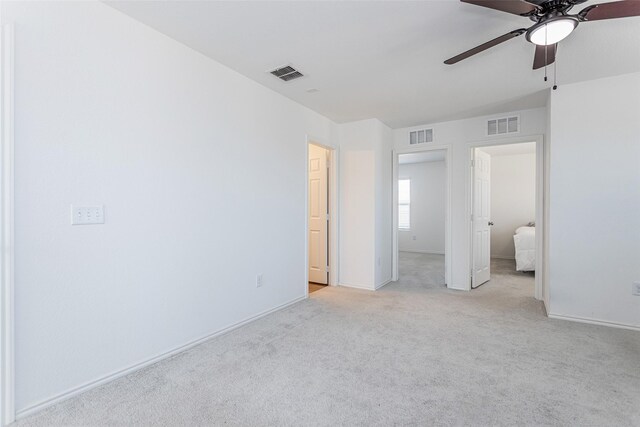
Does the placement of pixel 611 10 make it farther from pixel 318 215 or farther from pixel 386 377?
pixel 318 215

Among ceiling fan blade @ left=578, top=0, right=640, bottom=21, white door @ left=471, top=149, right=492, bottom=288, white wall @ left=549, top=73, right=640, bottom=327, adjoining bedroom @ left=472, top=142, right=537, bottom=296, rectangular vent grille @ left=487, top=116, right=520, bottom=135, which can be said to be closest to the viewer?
ceiling fan blade @ left=578, top=0, right=640, bottom=21

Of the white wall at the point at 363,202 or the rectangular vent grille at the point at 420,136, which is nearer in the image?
the white wall at the point at 363,202

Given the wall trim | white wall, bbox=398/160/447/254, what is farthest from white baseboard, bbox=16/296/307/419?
white wall, bbox=398/160/447/254

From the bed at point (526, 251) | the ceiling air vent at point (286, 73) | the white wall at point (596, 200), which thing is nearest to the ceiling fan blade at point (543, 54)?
the white wall at point (596, 200)

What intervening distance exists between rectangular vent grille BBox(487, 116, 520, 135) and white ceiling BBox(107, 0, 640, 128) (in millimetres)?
446

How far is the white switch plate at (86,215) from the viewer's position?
182cm

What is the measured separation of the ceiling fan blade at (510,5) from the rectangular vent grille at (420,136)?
298cm

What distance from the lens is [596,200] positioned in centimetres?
302

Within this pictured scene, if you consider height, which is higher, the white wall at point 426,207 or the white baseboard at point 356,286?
the white wall at point 426,207

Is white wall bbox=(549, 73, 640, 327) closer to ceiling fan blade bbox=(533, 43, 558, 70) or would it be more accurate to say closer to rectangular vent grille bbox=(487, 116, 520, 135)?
rectangular vent grille bbox=(487, 116, 520, 135)

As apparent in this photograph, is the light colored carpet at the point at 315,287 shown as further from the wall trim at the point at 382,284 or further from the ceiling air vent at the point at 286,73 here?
the ceiling air vent at the point at 286,73

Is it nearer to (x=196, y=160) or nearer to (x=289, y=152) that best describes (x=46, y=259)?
(x=196, y=160)

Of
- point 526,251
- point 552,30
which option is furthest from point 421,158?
point 552,30

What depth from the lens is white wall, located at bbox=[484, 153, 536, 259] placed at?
6945mm
